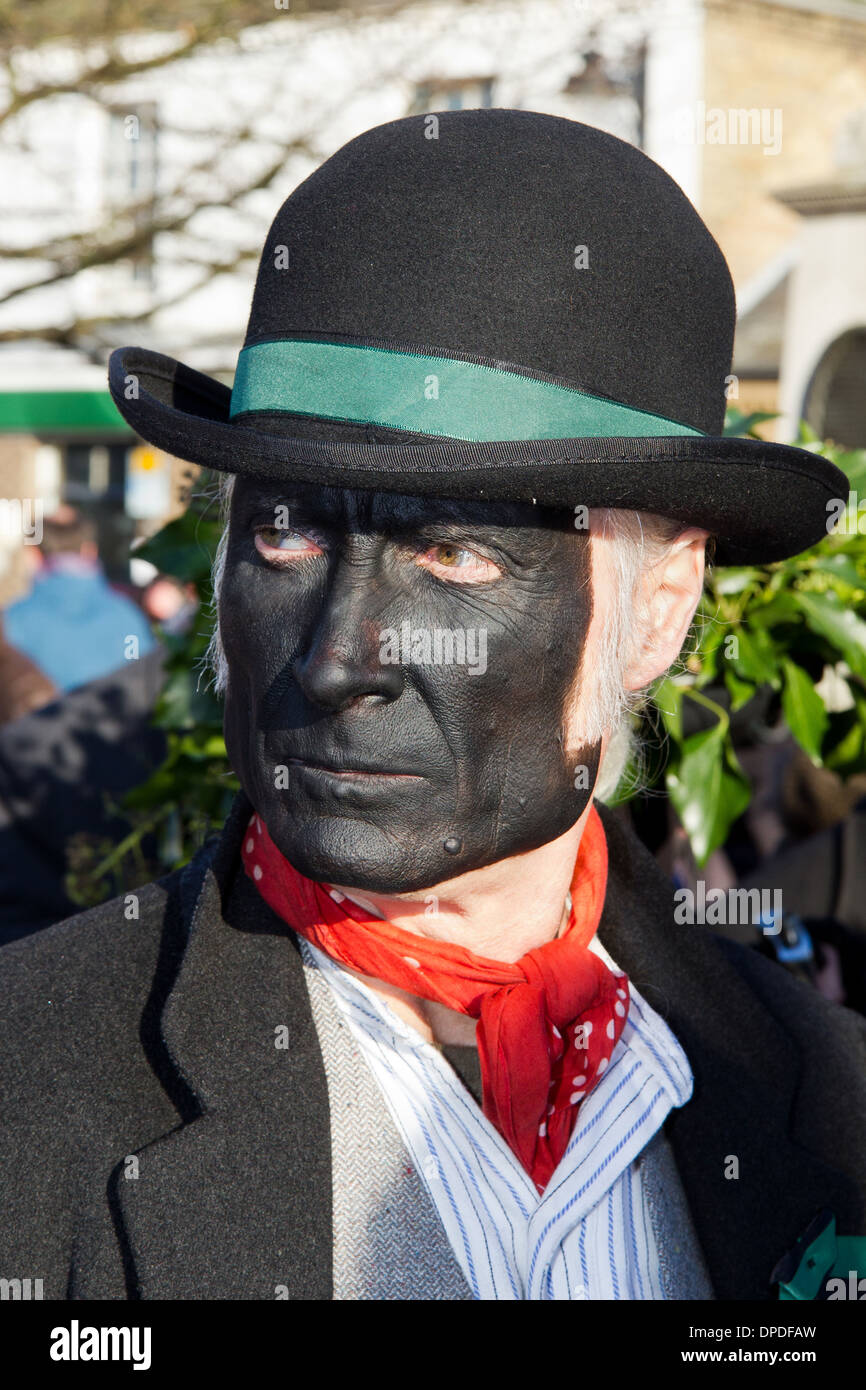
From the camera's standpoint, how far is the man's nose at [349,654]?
150 cm

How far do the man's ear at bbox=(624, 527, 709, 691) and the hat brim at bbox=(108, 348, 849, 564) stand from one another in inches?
2.0

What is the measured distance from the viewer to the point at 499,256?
1579mm

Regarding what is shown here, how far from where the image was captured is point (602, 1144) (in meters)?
1.77

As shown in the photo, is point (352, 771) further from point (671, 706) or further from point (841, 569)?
point (841, 569)

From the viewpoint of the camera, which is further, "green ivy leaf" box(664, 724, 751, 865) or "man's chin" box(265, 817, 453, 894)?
"green ivy leaf" box(664, 724, 751, 865)

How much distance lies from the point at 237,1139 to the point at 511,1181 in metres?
0.36

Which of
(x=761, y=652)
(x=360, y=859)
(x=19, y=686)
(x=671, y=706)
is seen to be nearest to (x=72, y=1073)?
(x=360, y=859)

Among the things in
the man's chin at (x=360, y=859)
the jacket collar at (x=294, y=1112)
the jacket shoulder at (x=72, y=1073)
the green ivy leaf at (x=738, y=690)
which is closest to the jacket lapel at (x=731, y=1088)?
the jacket collar at (x=294, y=1112)

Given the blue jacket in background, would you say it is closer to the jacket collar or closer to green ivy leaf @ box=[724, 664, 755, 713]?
green ivy leaf @ box=[724, 664, 755, 713]

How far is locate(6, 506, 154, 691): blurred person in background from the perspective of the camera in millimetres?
5660

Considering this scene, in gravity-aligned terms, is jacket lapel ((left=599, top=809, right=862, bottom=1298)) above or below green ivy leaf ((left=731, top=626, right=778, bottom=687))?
below

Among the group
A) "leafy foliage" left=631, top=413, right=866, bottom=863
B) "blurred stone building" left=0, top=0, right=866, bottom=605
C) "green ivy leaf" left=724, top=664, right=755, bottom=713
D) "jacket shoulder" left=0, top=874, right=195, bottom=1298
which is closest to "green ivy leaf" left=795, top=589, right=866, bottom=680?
"leafy foliage" left=631, top=413, right=866, bottom=863

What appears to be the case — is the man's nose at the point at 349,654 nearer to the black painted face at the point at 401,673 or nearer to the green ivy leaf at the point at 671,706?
the black painted face at the point at 401,673

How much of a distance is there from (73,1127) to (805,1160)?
102 centimetres
